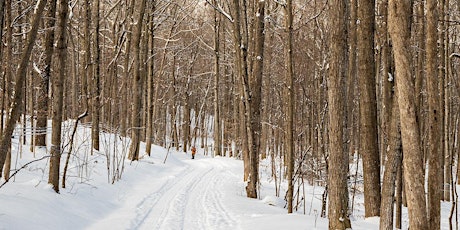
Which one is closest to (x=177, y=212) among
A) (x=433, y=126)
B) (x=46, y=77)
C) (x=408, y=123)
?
(x=46, y=77)

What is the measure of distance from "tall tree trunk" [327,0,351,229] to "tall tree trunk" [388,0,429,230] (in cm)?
179

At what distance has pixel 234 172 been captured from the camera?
20688 mm

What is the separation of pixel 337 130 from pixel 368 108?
2644mm

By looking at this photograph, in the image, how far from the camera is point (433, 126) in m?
8.47

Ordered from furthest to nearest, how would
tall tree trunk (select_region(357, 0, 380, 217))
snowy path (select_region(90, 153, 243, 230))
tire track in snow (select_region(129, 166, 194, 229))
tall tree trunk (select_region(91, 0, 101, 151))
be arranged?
tall tree trunk (select_region(91, 0, 101, 151)), tall tree trunk (select_region(357, 0, 380, 217)), tire track in snow (select_region(129, 166, 194, 229)), snowy path (select_region(90, 153, 243, 230))

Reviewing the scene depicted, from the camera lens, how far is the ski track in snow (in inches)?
301

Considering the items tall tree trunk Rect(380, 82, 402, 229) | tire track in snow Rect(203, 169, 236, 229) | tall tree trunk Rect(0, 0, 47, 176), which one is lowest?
→ tire track in snow Rect(203, 169, 236, 229)

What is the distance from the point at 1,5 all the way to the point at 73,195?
19.2 feet

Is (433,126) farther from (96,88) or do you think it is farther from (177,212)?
(96,88)

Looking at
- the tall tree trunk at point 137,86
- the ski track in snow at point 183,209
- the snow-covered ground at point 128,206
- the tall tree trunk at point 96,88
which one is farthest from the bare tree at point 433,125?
the tall tree trunk at point 137,86

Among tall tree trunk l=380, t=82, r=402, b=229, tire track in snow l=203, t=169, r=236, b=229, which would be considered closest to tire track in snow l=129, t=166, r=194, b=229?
tire track in snow l=203, t=169, r=236, b=229

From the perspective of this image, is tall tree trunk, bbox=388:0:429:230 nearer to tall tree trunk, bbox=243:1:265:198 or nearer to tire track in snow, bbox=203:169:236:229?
tire track in snow, bbox=203:169:236:229

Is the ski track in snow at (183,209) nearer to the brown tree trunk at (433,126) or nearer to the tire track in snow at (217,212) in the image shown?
the tire track in snow at (217,212)

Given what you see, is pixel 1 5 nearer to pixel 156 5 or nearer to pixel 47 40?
pixel 47 40
